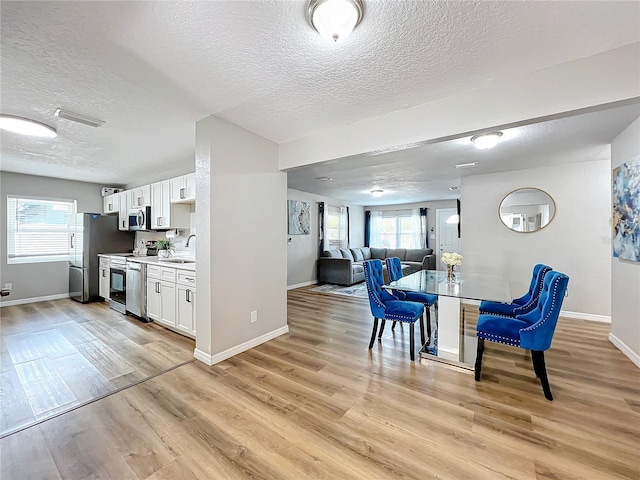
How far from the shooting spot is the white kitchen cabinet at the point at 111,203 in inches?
218

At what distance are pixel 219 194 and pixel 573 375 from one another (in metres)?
3.76

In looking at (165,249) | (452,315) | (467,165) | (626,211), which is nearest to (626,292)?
(626,211)

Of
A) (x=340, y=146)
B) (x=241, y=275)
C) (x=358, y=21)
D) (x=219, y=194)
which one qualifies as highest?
(x=358, y=21)

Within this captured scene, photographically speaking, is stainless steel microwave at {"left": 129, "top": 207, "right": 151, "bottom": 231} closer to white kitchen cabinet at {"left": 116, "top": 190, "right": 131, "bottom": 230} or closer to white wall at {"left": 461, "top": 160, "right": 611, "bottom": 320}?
white kitchen cabinet at {"left": 116, "top": 190, "right": 131, "bottom": 230}

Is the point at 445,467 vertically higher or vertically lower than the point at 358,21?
lower

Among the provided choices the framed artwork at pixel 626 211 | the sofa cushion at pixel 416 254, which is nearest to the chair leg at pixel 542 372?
the framed artwork at pixel 626 211

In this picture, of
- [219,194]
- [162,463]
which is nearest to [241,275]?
[219,194]

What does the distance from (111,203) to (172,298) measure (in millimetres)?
3822

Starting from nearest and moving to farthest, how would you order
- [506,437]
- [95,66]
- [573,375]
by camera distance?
[506,437] → [95,66] → [573,375]

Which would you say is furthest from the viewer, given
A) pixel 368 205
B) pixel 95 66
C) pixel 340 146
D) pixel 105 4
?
pixel 368 205

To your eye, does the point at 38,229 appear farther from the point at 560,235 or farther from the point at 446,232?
the point at 446,232

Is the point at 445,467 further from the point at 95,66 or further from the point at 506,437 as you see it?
the point at 95,66

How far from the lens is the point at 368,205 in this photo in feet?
31.2

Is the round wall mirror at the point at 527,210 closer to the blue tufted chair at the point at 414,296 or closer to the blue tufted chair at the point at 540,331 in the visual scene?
the blue tufted chair at the point at 414,296
